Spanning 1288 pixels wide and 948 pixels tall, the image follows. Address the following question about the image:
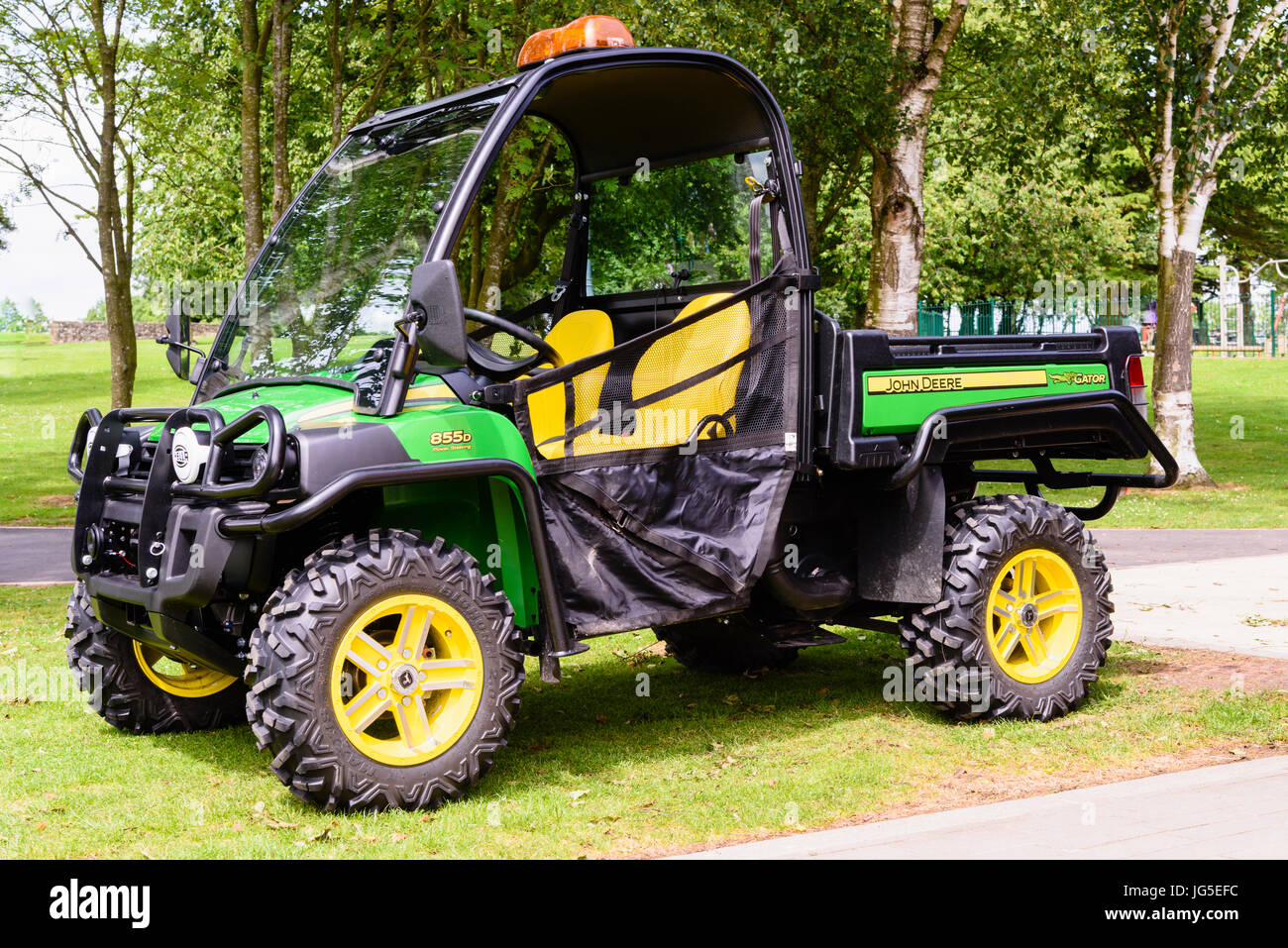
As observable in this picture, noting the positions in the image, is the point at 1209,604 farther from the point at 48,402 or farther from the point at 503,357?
the point at 48,402

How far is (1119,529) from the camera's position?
14.7 m

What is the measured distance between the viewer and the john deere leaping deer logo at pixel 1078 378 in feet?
22.1

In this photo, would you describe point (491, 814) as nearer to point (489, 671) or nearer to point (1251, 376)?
point (489, 671)

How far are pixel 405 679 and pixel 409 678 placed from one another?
15 mm

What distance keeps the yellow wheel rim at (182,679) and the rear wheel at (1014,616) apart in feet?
10.5

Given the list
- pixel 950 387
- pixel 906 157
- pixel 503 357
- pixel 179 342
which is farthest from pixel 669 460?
pixel 906 157

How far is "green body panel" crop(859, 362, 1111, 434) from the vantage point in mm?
6117

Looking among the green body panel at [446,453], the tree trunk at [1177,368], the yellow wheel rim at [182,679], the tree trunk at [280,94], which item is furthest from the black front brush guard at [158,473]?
the tree trunk at [1177,368]

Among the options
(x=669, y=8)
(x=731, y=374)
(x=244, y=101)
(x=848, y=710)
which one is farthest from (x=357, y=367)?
(x=669, y=8)

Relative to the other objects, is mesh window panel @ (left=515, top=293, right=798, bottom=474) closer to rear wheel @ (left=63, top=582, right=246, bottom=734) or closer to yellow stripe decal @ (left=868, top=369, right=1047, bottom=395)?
yellow stripe decal @ (left=868, top=369, right=1047, bottom=395)

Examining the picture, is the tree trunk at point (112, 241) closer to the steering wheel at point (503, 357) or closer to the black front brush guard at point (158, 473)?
the black front brush guard at point (158, 473)

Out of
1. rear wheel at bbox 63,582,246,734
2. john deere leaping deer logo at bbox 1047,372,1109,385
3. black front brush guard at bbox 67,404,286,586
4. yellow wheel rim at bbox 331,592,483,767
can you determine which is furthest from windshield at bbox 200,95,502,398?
john deere leaping deer logo at bbox 1047,372,1109,385

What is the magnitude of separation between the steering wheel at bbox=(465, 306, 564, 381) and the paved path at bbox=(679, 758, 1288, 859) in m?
2.12

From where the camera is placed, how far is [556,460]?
556 centimetres
